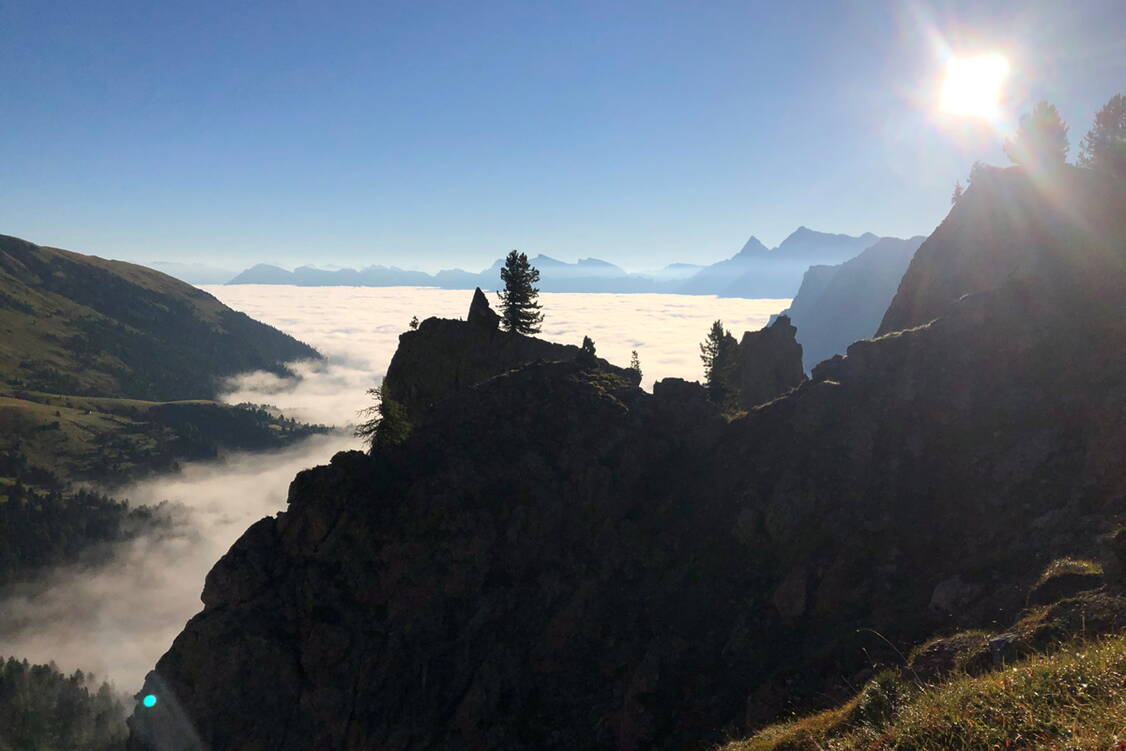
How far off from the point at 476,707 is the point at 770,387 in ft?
191

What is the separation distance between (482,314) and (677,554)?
44395 millimetres

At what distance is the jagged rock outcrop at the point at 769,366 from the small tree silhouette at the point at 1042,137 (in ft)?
106

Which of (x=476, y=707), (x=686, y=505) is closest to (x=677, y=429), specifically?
(x=686, y=505)

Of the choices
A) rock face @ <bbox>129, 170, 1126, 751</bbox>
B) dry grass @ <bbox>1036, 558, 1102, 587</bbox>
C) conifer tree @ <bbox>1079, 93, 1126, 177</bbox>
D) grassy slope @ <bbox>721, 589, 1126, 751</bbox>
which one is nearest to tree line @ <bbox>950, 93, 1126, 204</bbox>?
conifer tree @ <bbox>1079, 93, 1126, 177</bbox>

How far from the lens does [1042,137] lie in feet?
198

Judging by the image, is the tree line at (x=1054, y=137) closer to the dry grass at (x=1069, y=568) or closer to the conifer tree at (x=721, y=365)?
the conifer tree at (x=721, y=365)

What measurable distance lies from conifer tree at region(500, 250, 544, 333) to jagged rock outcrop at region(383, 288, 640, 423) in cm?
608

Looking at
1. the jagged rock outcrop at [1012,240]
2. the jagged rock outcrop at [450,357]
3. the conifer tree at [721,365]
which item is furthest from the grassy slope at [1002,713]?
the jagged rock outcrop at [450,357]

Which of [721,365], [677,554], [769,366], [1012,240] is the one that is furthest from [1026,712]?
[769,366]

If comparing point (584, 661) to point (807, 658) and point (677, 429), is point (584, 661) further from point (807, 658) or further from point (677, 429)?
point (677, 429)

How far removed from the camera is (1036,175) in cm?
5303

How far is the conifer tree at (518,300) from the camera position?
Answer: 3004 inches

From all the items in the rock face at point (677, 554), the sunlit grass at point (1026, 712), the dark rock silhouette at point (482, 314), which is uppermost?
the dark rock silhouette at point (482, 314)

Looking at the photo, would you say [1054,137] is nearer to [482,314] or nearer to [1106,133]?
[1106,133]
